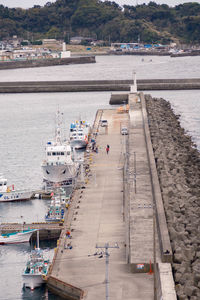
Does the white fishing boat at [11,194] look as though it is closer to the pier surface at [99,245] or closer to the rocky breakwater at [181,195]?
the pier surface at [99,245]

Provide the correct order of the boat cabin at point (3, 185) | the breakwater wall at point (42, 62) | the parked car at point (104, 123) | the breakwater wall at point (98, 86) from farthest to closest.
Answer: the breakwater wall at point (42, 62), the breakwater wall at point (98, 86), the parked car at point (104, 123), the boat cabin at point (3, 185)

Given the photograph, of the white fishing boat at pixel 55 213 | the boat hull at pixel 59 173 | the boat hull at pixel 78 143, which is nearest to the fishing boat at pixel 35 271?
the white fishing boat at pixel 55 213

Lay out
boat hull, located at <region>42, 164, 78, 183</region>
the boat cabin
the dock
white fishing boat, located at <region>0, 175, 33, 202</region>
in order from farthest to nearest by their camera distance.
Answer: boat hull, located at <region>42, 164, 78, 183</region>, the boat cabin, white fishing boat, located at <region>0, 175, 33, 202</region>, the dock

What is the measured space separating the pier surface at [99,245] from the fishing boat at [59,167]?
1.44 meters

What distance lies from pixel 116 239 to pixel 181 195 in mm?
5711

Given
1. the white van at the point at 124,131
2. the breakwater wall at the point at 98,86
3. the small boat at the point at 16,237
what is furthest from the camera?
the breakwater wall at the point at 98,86

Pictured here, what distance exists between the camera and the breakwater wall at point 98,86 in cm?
9206

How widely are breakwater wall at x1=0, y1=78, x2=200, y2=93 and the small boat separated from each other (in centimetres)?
6290

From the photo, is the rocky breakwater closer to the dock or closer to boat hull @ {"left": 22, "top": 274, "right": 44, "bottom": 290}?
the dock

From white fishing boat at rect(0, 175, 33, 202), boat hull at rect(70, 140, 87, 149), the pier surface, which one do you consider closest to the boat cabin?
white fishing boat at rect(0, 175, 33, 202)

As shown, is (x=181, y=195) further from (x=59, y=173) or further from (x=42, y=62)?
(x=42, y=62)

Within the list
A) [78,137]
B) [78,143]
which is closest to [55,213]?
[78,143]

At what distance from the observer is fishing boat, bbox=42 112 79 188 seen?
1564 inches

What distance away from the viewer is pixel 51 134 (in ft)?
194
